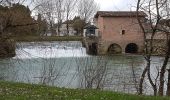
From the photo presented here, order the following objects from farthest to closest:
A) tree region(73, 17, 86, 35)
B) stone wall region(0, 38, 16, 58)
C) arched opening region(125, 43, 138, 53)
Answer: tree region(73, 17, 86, 35) < arched opening region(125, 43, 138, 53) < stone wall region(0, 38, 16, 58)

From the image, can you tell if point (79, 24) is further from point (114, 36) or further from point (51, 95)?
point (51, 95)

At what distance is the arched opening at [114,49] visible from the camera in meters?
71.4

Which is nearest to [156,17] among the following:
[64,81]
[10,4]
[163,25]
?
[163,25]

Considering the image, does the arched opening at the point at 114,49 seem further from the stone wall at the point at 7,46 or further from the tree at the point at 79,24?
the stone wall at the point at 7,46

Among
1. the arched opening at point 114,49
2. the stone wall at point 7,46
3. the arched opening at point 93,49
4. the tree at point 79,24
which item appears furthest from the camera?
the tree at point 79,24

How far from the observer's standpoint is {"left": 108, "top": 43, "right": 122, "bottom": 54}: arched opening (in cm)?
7139

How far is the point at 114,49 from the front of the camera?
238 ft

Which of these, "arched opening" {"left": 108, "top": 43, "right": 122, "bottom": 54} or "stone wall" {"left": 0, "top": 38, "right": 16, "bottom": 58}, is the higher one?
"stone wall" {"left": 0, "top": 38, "right": 16, "bottom": 58}

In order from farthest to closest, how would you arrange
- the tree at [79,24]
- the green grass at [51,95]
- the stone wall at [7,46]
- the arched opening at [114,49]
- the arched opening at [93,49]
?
the tree at [79,24] → the arched opening at [114,49] → the arched opening at [93,49] → the stone wall at [7,46] → the green grass at [51,95]

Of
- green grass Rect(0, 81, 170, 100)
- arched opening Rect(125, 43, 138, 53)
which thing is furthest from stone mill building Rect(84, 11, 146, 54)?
green grass Rect(0, 81, 170, 100)

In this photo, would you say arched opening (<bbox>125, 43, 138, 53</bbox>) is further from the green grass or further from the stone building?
the green grass

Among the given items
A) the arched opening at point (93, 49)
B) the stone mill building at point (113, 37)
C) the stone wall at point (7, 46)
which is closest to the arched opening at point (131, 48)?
the stone mill building at point (113, 37)

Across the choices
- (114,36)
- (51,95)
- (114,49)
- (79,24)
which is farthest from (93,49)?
(51,95)

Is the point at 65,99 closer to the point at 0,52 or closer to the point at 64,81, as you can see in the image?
the point at 0,52
